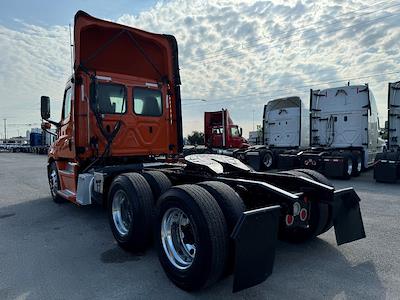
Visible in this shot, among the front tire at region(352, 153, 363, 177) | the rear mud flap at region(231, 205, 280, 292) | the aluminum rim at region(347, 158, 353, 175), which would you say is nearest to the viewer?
the rear mud flap at region(231, 205, 280, 292)

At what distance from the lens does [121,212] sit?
15.6 feet

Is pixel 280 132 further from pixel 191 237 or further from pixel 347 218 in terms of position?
pixel 191 237

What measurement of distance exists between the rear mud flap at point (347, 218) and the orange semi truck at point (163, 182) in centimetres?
1

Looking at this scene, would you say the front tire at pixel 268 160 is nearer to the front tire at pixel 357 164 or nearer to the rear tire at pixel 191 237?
the front tire at pixel 357 164

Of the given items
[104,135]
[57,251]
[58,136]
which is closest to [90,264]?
[57,251]

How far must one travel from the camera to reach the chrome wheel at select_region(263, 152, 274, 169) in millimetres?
14586

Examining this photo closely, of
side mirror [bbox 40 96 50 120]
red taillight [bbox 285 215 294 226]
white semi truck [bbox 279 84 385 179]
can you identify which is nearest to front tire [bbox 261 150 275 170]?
white semi truck [bbox 279 84 385 179]

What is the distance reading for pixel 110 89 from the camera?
6.34 meters

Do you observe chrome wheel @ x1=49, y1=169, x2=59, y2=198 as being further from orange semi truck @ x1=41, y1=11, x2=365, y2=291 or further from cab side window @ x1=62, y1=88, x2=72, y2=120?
cab side window @ x1=62, y1=88, x2=72, y2=120

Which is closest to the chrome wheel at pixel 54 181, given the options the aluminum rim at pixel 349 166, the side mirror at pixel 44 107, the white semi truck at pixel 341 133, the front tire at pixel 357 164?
the side mirror at pixel 44 107

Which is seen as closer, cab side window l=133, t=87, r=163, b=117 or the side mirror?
cab side window l=133, t=87, r=163, b=117

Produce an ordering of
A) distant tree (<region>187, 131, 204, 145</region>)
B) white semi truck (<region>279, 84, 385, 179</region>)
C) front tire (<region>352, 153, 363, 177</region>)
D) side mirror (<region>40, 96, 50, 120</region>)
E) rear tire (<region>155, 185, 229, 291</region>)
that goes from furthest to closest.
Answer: distant tree (<region>187, 131, 204, 145</region>), front tire (<region>352, 153, 363, 177</region>), white semi truck (<region>279, 84, 385, 179</region>), side mirror (<region>40, 96, 50, 120</region>), rear tire (<region>155, 185, 229, 291</region>)

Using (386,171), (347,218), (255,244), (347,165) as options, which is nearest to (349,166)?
(347,165)

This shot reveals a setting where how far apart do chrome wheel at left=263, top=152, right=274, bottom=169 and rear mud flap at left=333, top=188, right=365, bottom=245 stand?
10.6 metres
